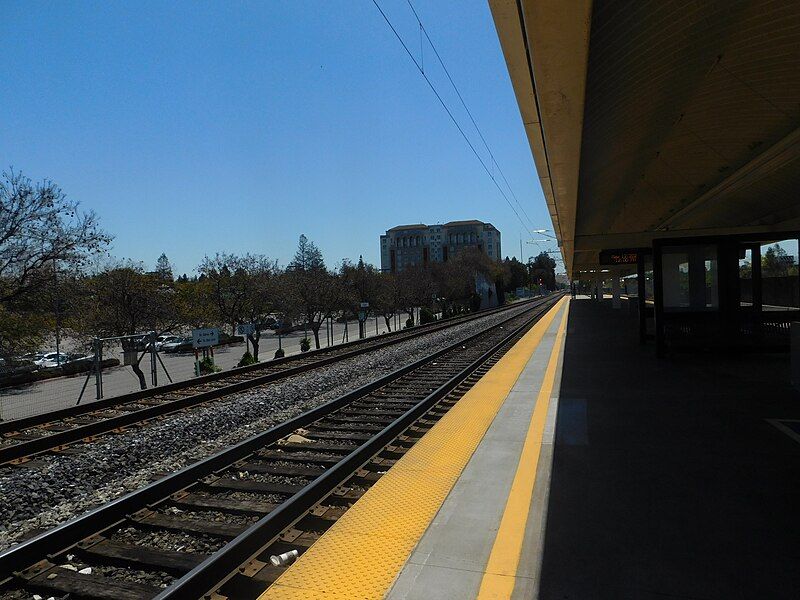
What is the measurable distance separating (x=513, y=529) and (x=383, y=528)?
3.19ft

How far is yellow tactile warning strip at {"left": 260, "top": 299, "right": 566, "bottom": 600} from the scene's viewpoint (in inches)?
A: 128

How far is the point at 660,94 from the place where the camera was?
846 centimetres

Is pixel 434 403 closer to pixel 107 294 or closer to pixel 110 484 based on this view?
pixel 110 484

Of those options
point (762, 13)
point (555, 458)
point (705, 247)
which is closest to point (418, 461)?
point (555, 458)

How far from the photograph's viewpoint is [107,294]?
56.0ft

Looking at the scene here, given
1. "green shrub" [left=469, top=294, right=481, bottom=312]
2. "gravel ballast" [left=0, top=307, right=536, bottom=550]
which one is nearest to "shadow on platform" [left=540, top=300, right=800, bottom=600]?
"gravel ballast" [left=0, top=307, right=536, bottom=550]

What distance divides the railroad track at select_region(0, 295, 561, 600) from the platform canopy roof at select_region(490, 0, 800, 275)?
4.33 m

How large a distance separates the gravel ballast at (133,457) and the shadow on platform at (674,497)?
4289mm

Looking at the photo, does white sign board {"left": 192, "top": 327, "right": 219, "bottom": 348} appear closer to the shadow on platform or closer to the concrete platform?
the concrete platform

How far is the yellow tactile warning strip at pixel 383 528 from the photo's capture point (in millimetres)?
3246

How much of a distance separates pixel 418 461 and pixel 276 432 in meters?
2.18

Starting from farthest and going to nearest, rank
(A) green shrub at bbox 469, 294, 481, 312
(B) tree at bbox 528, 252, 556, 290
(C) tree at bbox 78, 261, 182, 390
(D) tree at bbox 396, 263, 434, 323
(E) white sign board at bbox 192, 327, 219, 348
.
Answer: (B) tree at bbox 528, 252, 556, 290
(A) green shrub at bbox 469, 294, 481, 312
(D) tree at bbox 396, 263, 434, 323
(C) tree at bbox 78, 261, 182, 390
(E) white sign board at bbox 192, 327, 219, 348

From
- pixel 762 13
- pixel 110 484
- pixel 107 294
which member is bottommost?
pixel 110 484

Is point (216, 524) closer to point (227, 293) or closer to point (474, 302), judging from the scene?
point (227, 293)
